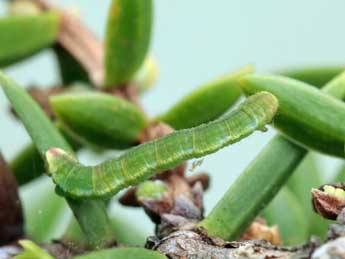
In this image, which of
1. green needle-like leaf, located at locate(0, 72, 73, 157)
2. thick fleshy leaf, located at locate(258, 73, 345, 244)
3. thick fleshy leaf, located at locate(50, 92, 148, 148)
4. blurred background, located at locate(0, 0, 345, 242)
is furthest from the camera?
blurred background, located at locate(0, 0, 345, 242)

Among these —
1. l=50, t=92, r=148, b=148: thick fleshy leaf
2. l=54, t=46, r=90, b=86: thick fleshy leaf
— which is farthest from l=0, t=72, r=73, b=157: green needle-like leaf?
l=54, t=46, r=90, b=86: thick fleshy leaf

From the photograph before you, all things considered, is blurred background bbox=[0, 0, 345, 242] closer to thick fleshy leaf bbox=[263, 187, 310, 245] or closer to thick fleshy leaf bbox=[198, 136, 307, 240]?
thick fleshy leaf bbox=[263, 187, 310, 245]

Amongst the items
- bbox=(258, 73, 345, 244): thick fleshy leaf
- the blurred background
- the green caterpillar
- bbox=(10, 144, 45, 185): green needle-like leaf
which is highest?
the green caterpillar

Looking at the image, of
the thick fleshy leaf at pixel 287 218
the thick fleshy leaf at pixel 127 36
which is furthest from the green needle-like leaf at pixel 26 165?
the thick fleshy leaf at pixel 287 218

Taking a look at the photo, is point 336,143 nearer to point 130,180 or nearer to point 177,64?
point 130,180

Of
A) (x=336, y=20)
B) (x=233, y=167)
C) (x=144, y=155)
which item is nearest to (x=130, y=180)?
(x=144, y=155)

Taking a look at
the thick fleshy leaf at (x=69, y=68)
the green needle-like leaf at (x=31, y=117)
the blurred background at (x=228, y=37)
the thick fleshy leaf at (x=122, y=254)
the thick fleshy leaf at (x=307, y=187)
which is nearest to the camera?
the thick fleshy leaf at (x=122, y=254)

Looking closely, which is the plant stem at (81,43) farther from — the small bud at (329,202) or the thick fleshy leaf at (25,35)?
the small bud at (329,202)
